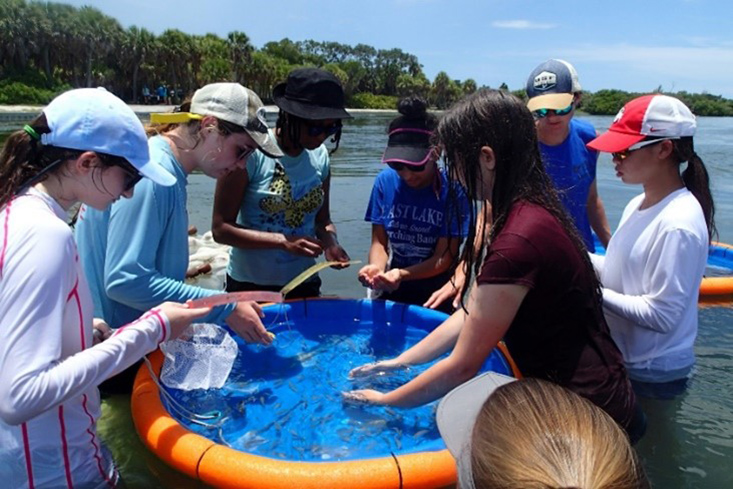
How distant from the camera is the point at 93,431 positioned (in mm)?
1752

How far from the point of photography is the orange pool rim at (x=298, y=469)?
1.82 meters

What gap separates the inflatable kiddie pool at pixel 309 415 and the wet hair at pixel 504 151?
0.84 m

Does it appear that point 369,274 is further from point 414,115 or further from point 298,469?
point 298,469

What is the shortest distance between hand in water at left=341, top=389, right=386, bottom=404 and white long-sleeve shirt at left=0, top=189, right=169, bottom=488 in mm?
989

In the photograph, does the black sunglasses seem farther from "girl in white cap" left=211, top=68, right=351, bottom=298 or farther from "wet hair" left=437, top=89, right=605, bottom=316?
"wet hair" left=437, top=89, right=605, bottom=316

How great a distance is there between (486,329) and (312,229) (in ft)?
5.79

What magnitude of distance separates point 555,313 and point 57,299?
4.66ft

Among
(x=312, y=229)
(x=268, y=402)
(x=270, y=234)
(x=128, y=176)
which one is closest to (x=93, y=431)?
(x=128, y=176)

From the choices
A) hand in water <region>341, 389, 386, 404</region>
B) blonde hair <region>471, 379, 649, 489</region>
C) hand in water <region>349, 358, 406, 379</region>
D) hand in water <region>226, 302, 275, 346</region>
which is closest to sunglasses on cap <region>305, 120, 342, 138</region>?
hand in water <region>226, 302, 275, 346</region>

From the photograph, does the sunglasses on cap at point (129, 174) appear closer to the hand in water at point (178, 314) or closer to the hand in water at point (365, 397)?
the hand in water at point (178, 314)

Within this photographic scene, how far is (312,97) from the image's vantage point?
2.95 meters

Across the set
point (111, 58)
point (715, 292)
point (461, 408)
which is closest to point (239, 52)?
point (111, 58)

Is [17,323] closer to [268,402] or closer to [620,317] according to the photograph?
[268,402]

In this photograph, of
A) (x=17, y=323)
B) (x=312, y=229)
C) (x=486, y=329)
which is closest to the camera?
(x=17, y=323)
